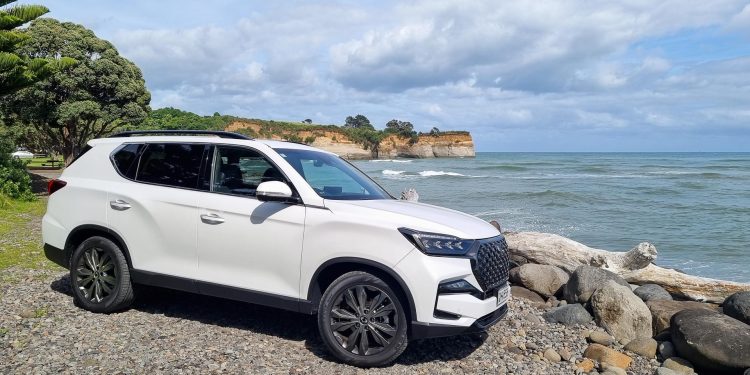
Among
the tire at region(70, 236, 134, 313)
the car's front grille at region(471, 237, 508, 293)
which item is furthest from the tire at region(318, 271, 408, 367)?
the tire at region(70, 236, 134, 313)

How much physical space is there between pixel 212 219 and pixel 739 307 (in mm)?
5962

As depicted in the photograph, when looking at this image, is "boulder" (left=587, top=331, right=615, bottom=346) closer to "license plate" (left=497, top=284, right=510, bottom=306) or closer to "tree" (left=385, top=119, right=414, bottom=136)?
"license plate" (left=497, top=284, right=510, bottom=306)

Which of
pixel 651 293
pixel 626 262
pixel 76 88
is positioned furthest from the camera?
pixel 76 88

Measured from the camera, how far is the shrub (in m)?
15.4

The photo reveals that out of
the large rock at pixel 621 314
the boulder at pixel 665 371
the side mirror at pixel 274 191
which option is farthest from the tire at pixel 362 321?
the large rock at pixel 621 314

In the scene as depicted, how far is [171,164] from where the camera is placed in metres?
5.89

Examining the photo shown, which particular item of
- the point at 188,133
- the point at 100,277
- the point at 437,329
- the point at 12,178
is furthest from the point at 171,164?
the point at 12,178

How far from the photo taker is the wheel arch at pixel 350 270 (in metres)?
4.68

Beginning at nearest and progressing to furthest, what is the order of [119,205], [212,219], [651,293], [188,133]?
[212,219], [119,205], [188,133], [651,293]

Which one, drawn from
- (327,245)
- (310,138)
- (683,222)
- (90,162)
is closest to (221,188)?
(327,245)

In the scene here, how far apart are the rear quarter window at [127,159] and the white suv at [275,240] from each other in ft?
0.05

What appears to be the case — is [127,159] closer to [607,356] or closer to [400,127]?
[607,356]

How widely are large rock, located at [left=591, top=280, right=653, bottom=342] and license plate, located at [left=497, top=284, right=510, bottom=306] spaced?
1970 mm

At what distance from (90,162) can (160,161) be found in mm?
936
